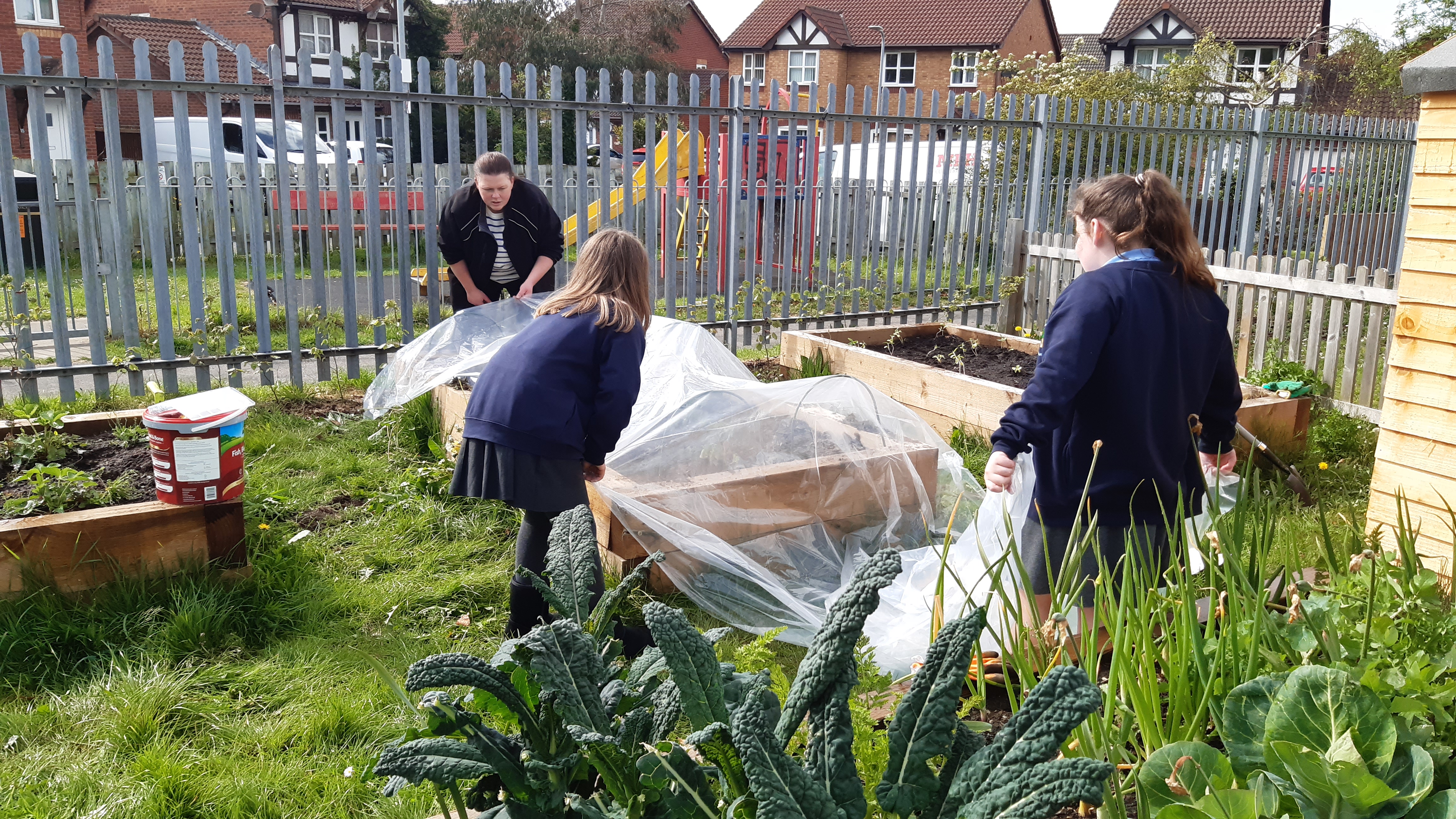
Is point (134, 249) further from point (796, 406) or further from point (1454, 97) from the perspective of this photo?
point (1454, 97)

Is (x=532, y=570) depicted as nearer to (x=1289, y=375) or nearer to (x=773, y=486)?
(x=773, y=486)

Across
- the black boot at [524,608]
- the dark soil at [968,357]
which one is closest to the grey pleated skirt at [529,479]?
the black boot at [524,608]

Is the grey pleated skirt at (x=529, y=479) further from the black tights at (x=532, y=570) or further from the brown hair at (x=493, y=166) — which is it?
the brown hair at (x=493, y=166)

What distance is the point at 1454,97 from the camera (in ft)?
10.5

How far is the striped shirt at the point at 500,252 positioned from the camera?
19.5 ft

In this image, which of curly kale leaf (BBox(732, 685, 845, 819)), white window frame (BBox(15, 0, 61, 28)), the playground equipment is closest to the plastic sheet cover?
curly kale leaf (BBox(732, 685, 845, 819))

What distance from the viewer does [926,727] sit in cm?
131

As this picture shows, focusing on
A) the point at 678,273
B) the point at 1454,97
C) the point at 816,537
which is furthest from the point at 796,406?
the point at 678,273

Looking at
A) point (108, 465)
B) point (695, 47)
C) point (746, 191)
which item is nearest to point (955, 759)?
point (108, 465)

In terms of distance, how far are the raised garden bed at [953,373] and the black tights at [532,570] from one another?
7.56 ft

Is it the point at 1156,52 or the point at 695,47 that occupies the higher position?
the point at 695,47

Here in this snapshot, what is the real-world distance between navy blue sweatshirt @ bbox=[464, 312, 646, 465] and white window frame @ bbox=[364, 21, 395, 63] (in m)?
39.4

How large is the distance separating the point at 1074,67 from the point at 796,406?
1762 cm

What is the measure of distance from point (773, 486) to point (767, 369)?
3293 millimetres
